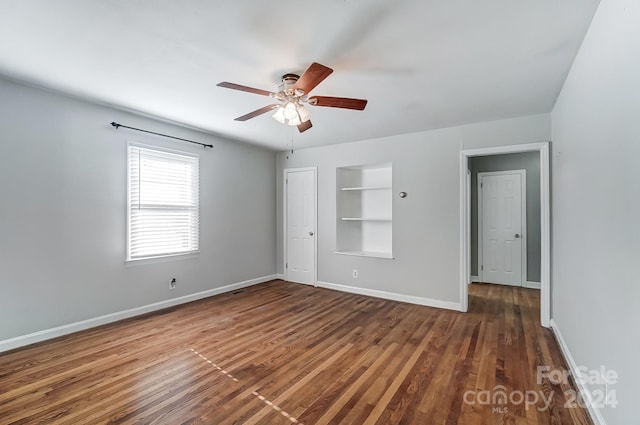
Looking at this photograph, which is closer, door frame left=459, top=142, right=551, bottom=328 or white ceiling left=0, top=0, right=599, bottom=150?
white ceiling left=0, top=0, right=599, bottom=150

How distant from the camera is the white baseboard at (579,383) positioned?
1.77m

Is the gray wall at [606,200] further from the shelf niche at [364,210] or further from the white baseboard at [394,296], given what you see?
the shelf niche at [364,210]

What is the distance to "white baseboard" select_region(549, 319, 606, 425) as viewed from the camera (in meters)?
1.77

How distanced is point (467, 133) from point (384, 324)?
2753mm

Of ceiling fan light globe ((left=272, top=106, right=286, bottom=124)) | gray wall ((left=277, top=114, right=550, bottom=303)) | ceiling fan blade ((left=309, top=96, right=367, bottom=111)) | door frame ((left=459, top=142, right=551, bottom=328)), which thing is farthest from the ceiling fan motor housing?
door frame ((left=459, top=142, right=551, bottom=328))

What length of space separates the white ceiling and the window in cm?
82

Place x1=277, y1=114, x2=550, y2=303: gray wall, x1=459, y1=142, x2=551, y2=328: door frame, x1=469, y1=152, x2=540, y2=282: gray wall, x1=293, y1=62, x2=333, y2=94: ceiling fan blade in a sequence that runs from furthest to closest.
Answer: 1. x1=469, y1=152, x2=540, y2=282: gray wall
2. x1=277, y1=114, x2=550, y2=303: gray wall
3. x1=459, y1=142, x2=551, y2=328: door frame
4. x1=293, y1=62, x2=333, y2=94: ceiling fan blade

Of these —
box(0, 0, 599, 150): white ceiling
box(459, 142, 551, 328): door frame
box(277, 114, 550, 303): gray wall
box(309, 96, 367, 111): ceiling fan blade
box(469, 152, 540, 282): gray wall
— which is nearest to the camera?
box(0, 0, 599, 150): white ceiling

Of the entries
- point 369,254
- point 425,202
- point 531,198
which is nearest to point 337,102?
point 425,202

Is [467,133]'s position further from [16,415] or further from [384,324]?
[16,415]

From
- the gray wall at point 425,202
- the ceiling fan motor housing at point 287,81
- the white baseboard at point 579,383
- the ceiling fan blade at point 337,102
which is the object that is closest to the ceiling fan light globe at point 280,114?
the ceiling fan motor housing at point 287,81

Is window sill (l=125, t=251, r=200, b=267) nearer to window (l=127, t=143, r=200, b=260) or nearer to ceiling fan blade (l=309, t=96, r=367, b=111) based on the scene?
window (l=127, t=143, r=200, b=260)

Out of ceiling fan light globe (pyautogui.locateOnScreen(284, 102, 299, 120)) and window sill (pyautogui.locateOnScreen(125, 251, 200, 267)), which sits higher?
ceiling fan light globe (pyautogui.locateOnScreen(284, 102, 299, 120))

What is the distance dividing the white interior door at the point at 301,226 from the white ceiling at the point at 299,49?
227 centimetres
